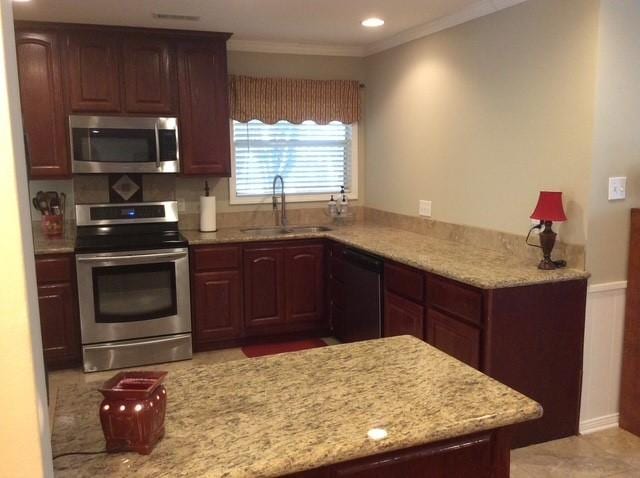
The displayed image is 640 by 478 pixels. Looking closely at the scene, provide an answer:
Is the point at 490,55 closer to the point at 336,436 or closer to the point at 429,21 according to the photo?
the point at 429,21

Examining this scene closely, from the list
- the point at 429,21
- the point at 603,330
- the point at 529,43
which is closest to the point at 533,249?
the point at 603,330

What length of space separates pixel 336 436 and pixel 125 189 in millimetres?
3611

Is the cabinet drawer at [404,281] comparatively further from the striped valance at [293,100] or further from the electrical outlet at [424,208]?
the striped valance at [293,100]

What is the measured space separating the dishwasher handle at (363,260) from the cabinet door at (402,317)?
19 centimetres

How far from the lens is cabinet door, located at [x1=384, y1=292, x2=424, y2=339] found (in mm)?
3262

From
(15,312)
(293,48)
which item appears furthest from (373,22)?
(15,312)

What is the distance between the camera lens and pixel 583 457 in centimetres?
278

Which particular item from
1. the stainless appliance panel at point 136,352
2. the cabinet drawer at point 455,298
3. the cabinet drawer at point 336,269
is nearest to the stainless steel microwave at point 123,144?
the stainless appliance panel at point 136,352

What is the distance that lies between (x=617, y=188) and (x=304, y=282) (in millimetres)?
2317

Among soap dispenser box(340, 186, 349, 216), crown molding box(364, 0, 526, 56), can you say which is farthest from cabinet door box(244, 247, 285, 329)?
crown molding box(364, 0, 526, 56)

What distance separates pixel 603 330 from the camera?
296cm

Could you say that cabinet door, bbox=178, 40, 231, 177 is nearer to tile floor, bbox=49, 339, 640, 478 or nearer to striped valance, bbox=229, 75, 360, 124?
striped valance, bbox=229, 75, 360, 124

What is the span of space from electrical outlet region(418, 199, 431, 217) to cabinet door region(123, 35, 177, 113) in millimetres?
2004

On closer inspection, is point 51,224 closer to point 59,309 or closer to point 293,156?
point 59,309
